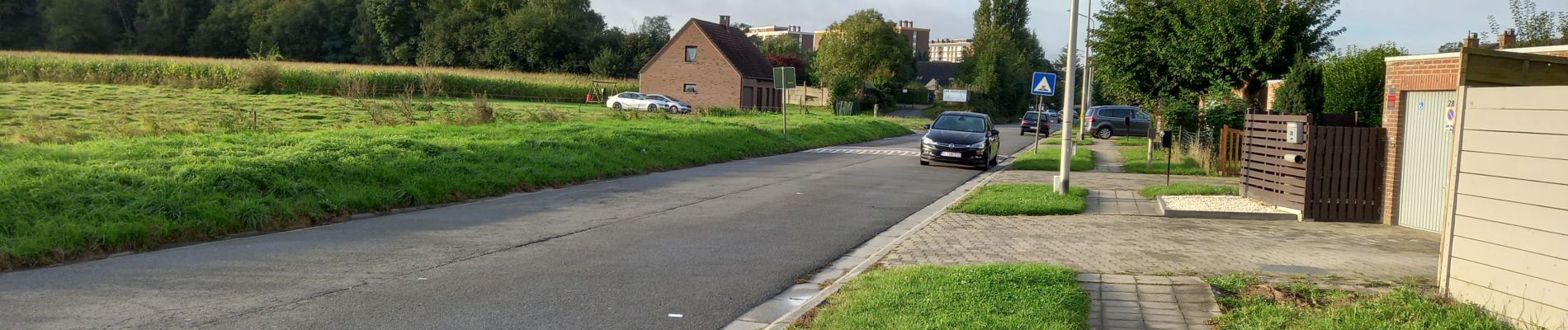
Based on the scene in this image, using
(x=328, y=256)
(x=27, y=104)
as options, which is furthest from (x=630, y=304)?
(x=27, y=104)

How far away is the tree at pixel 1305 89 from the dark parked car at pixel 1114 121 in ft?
60.2

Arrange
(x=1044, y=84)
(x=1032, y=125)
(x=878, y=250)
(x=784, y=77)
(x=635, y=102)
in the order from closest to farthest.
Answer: (x=878, y=250)
(x=1044, y=84)
(x=784, y=77)
(x=1032, y=125)
(x=635, y=102)

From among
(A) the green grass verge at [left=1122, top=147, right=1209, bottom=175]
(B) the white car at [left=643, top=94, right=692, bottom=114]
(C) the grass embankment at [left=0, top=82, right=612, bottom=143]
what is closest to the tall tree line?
(B) the white car at [left=643, top=94, right=692, bottom=114]

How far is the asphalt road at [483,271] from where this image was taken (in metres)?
6.12

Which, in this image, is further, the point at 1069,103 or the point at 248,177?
the point at 1069,103

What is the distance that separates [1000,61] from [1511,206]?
68840mm

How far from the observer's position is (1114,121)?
3938 cm

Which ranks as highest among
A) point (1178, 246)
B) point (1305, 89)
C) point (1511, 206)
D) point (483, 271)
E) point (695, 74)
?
point (695, 74)

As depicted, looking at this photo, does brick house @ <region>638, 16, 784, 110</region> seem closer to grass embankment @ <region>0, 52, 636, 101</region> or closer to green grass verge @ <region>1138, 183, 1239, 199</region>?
grass embankment @ <region>0, 52, 636, 101</region>

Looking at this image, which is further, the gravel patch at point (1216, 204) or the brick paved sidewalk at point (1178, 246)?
the gravel patch at point (1216, 204)

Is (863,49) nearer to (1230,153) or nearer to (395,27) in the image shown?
(395,27)

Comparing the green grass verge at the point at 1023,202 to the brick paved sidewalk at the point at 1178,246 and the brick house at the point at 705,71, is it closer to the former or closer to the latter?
the brick paved sidewalk at the point at 1178,246

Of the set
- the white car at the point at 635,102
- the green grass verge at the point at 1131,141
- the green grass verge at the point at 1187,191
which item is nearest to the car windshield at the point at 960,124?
the green grass verge at the point at 1187,191

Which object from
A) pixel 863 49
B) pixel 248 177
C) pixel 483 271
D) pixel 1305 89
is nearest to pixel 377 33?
pixel 863 49
